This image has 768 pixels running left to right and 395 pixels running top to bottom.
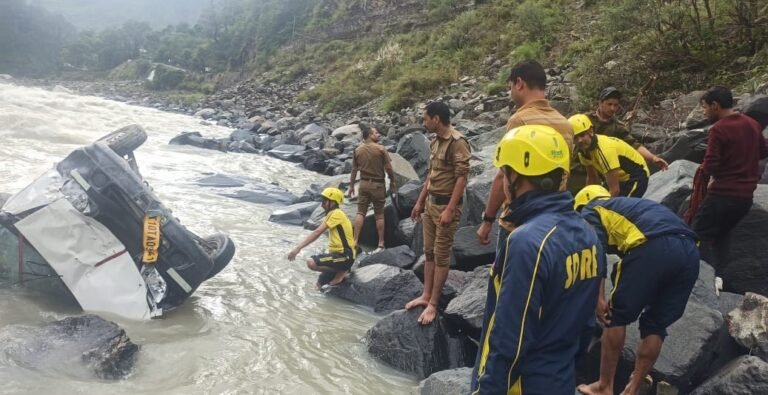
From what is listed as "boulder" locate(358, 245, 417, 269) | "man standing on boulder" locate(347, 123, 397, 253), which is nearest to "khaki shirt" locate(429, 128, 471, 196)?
"boulder" locate(358, 245, 417, 269)

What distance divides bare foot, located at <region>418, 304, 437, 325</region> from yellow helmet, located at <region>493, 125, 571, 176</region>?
8.30ft

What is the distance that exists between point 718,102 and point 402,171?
5.35 metres

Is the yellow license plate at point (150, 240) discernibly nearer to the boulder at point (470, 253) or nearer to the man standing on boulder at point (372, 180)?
the boulder at point (470, 253)

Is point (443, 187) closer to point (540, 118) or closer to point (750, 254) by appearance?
point (540, 118)

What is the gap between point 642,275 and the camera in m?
3.04

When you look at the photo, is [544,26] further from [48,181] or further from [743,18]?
[48,181]

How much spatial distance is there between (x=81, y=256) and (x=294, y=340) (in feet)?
6.39

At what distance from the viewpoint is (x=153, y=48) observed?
8275cm

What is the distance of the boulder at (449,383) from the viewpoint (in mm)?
3234

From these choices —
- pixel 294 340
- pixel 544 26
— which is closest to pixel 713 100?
pixel 294 340

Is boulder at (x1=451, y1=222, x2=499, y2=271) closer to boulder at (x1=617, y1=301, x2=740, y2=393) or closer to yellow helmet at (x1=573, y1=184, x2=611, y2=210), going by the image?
yellow helmet at (x1=573, y1=184, x2=611, y2=210)

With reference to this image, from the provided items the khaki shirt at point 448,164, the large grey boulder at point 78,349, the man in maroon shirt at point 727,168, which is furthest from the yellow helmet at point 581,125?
the large grey boulder at point 78,349

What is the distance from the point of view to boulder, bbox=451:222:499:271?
548cm

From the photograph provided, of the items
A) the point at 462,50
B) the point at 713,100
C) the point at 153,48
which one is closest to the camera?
the point at 713,100
